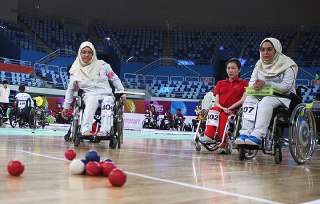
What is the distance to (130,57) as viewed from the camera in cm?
2255

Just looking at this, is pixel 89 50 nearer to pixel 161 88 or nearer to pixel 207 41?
pixel 161 88

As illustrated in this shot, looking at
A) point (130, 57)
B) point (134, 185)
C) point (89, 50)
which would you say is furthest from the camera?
point (130, 57)

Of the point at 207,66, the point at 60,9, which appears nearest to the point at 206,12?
Answer: the point at 207,66

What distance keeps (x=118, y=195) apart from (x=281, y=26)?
22.9 metres

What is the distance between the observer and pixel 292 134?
11.0ft

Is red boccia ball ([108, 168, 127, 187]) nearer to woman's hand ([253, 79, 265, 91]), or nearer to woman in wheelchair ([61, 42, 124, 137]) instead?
woman's hand ([253, 79, 265, 91])

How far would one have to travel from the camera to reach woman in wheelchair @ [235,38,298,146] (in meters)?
3.29

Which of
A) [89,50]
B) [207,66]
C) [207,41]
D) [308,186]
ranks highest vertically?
[207,41]

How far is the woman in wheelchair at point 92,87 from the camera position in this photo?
14.3ft

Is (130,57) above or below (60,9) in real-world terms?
below

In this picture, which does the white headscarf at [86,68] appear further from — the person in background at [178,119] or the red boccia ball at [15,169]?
the person in background at [178,119]

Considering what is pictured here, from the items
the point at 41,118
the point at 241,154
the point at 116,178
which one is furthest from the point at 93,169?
the point at 41,118

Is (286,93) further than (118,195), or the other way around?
(286,93)

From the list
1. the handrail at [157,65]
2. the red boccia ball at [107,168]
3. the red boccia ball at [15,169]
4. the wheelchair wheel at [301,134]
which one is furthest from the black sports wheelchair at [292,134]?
the handrail at [157,65]
